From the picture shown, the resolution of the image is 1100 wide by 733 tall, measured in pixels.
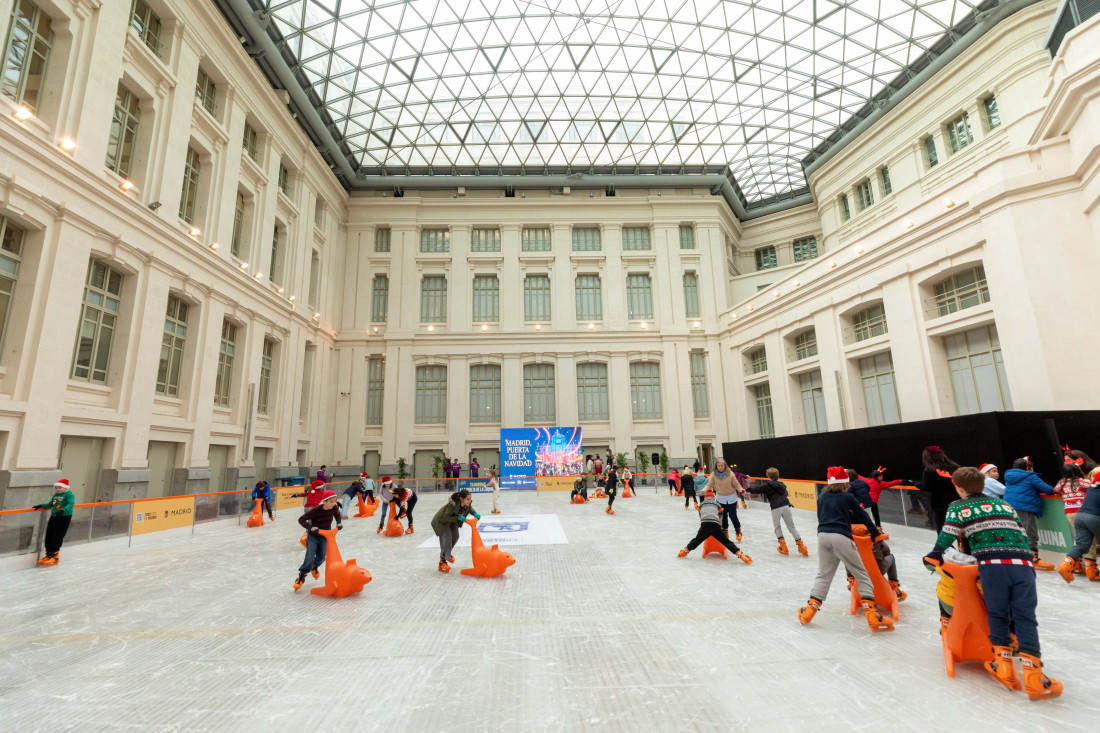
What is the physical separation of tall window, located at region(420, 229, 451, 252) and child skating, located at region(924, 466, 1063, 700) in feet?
119

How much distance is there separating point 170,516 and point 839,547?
15.8 metres

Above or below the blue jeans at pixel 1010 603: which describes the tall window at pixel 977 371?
above

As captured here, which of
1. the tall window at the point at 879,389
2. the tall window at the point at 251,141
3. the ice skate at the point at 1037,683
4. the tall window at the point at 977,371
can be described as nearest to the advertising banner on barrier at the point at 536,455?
the tall window at the point at 879,389

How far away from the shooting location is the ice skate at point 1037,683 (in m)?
3.52

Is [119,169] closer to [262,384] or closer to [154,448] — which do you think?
→ [154,448]

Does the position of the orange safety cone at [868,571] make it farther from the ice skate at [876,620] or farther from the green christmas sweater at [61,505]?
the green christmas sweater at [61,505]

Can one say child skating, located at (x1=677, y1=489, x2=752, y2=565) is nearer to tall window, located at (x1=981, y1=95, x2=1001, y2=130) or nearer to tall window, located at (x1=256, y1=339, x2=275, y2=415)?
tall window, located at (x1=256, y1=339, x2=275, y2=415)

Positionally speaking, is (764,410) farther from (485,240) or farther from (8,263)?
(8,263)

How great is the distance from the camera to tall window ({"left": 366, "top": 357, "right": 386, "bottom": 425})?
3422cm

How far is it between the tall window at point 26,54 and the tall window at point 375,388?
71.9ft

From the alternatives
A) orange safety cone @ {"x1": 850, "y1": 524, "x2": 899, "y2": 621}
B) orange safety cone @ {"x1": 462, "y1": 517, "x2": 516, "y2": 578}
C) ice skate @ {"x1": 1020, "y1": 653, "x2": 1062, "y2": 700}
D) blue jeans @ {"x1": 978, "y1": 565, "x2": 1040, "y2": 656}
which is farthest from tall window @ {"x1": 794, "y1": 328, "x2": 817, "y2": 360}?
ice skate @ {"x1": 1020, "y1": 653, "x2": 1062, "y2": 700}

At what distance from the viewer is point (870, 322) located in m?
22.7

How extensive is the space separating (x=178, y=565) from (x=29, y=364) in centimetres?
918

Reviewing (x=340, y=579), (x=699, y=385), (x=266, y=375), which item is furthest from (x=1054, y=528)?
(x=266, y=375)
